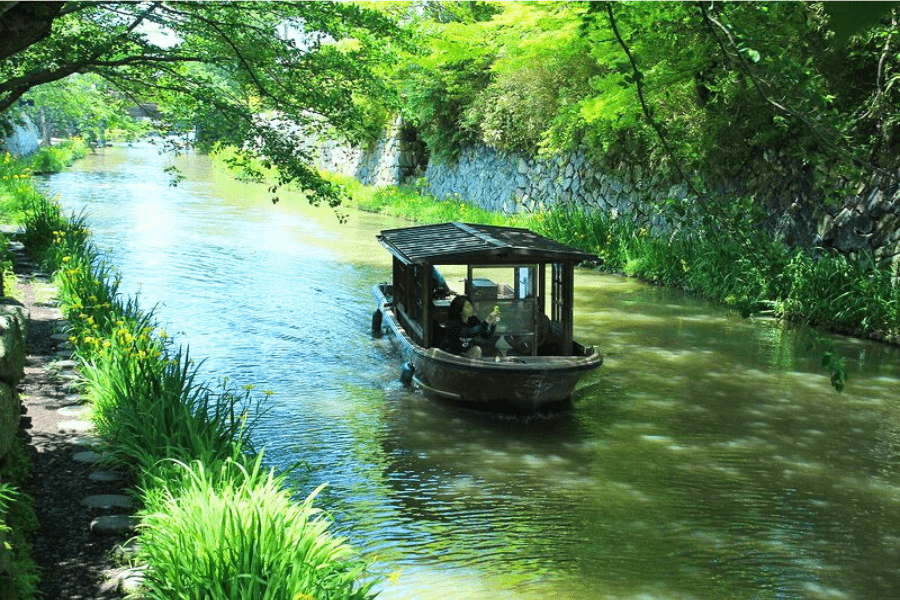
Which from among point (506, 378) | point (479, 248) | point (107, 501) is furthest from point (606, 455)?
point (107, 501)

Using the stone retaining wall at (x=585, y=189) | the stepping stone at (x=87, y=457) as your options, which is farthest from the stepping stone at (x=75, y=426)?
the stone retaining wall at (x=585, y=189)

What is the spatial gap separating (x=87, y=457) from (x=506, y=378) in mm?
4916

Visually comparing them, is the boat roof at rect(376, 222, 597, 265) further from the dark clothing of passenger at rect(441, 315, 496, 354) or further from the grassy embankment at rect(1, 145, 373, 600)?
the grassy embankment at rect(1, 145, 373, 600)

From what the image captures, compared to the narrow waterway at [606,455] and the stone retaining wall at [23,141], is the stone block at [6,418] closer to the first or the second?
the narrow waterway at [606,455]

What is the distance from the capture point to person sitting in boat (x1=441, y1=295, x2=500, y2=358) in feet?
38.5

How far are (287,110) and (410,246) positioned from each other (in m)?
2.65

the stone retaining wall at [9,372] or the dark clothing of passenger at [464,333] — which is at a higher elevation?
the stone retaining wall at [9,372]

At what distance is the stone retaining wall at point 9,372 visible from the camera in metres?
6.00

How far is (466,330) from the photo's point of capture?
38.5ft

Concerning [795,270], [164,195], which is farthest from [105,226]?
[795,270]

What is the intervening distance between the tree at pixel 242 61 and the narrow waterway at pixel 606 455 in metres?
2.93

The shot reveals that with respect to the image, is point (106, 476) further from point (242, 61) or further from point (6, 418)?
point (242, 61)

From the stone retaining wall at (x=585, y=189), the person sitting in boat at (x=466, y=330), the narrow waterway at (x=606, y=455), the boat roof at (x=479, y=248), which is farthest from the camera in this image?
the stone retaining wall at (x=585, y=189)

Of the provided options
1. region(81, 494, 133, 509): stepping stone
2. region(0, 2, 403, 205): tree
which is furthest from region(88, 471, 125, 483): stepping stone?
region(0, 2, 403, 205): tree
